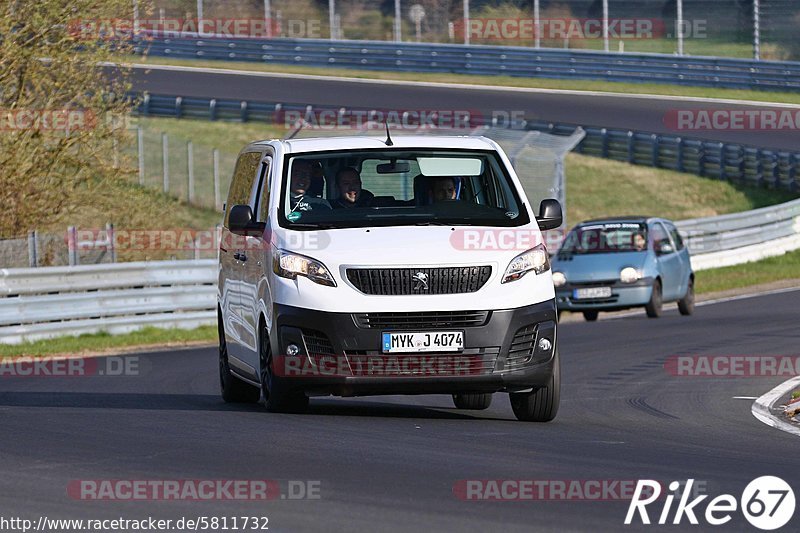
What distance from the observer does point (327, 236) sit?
427 inches

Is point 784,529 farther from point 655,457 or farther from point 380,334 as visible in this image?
point 380,334

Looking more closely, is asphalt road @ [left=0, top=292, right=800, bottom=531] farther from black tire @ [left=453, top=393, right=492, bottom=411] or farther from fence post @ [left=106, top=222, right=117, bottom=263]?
fence post @ [left=106, top=222, right=117, bottom=263]

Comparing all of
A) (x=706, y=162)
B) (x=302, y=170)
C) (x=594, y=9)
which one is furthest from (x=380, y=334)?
(x=594, y=9)

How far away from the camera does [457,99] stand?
43.7 metres

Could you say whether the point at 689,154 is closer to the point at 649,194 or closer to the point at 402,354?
the point at 649,194

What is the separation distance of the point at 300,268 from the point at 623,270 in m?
13.9

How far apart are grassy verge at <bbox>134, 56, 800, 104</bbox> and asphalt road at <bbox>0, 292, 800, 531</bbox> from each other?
91.1ft

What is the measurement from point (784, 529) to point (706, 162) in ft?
112

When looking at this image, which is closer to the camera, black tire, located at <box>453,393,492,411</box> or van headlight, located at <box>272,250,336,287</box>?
van headlight, located at <box>272,250,336,287</box>

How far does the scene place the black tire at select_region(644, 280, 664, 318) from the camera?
2400cm

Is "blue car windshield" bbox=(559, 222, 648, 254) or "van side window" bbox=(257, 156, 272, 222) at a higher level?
"van side window" bbox=(257, 156, 272, 222)

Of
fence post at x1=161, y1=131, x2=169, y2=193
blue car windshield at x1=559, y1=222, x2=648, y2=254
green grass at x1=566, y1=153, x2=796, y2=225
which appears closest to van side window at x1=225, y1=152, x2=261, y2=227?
blue car windshield at x1=559, y1=222, x2=648, y2=254

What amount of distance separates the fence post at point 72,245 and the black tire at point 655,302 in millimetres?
8386

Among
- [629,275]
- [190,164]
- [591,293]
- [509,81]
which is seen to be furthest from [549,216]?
[509,81]
